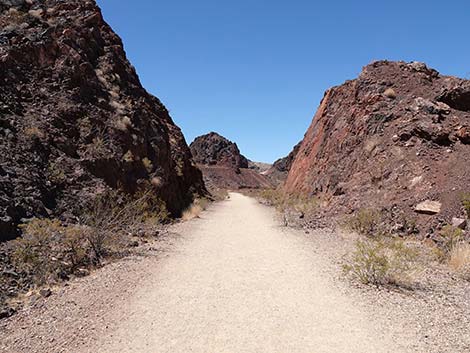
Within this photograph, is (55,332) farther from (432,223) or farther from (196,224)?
(196,224)

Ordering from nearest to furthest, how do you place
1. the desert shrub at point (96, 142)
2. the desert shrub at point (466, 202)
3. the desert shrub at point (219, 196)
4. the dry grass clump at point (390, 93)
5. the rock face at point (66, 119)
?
the desert shrub at point (466, 202)
the rock face at point (66, 119)
the desert shrub at point (96, 142)
the dry grass clump at point (390, 93)
the desert shrub at point (219, 196)

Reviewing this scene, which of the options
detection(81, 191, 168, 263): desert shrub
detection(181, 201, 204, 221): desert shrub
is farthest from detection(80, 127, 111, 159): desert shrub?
detection(181, 201, 204, 221): desert shrub

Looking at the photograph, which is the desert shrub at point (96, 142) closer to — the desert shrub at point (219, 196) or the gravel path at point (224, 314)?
the gravel path at point (224, 314)

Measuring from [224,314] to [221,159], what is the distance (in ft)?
334

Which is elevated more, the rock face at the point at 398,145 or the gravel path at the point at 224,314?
the rock face at the point at 398,145

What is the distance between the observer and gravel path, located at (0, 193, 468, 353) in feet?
14.5

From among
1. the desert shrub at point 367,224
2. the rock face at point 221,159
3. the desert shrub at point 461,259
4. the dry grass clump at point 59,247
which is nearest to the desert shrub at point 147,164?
the dry grass clump at point 59,247

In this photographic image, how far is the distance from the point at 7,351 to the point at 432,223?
10.6m

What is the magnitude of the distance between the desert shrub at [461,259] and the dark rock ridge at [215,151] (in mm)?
97154

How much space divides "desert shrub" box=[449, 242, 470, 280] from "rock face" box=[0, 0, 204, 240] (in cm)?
959

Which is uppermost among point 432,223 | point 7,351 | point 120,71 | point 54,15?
point 54,15

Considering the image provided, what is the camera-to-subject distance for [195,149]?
4306 inches

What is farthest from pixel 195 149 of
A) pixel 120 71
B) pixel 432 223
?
pixel 432 223

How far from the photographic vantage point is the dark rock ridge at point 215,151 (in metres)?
106
